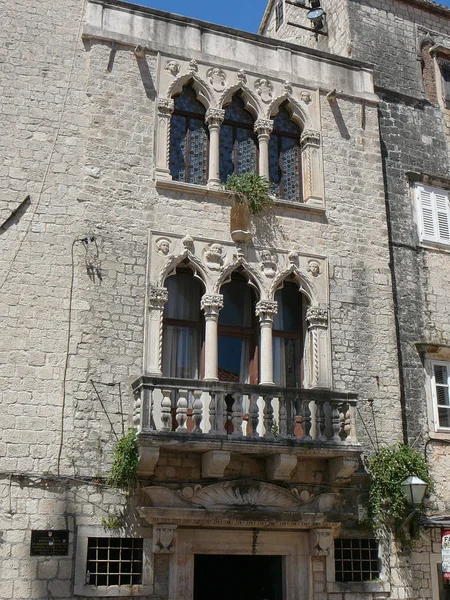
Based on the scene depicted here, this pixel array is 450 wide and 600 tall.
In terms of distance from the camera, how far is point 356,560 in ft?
40.6

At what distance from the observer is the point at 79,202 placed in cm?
1252

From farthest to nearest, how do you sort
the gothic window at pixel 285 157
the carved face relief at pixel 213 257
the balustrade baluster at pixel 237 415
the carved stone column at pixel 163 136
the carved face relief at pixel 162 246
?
1. the gothic window at pixel 285 157
2. the carved stone column at pixel 163 136
3. the carved face relief at pixel 213 257
4. the carved face relief at pixel 162 246
5. the balustrade baluster at pixel 237 415

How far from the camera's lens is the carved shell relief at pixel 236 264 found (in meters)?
12.7

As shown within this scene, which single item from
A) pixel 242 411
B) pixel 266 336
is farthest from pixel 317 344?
pixel 242 411

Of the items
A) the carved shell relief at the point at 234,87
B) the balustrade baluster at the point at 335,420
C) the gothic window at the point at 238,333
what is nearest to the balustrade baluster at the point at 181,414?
the gothic window at the point at 238,333

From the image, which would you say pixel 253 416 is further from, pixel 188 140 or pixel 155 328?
pixel 188 140

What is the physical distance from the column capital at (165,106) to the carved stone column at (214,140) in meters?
0.69

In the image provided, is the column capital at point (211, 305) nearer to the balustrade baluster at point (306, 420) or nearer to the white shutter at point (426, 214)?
the balustrade baluster at point (306, 420)

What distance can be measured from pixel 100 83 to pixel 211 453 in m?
6.72

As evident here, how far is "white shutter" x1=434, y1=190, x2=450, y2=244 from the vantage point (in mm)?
15172

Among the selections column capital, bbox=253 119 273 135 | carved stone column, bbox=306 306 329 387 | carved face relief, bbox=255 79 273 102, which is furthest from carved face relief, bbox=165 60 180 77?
carved stone column, bbox=306 306 329 387

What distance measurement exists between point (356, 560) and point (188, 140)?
7821 mm

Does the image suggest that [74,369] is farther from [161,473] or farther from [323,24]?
[323,24]

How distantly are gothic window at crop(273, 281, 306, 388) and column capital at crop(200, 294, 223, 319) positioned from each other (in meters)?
1.25
